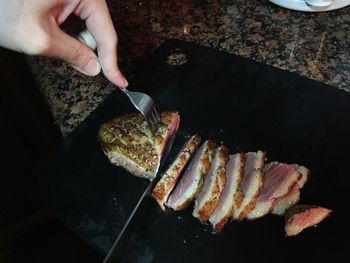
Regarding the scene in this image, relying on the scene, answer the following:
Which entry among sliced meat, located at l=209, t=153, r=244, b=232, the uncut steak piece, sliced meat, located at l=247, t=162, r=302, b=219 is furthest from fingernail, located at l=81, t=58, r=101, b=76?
sliced meat, located at l=247, t=162, r=302, b=219

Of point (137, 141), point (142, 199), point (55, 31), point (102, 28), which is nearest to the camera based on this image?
point (55, 31)

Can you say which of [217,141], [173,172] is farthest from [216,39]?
[173,172]

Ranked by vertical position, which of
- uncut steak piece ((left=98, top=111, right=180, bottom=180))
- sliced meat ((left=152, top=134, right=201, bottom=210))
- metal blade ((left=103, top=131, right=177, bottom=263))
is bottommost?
sliced meat ((left=152, top=134, right=201, bottom=210))

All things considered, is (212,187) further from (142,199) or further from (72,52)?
(72,52)

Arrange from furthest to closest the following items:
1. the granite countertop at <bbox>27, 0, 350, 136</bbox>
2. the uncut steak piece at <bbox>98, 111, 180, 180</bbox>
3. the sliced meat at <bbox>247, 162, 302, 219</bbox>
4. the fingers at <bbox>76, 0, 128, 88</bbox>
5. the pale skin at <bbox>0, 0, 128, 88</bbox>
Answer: the granite countertop at <bbox>27, 0, 350, 136</bbox>, the uncut steak piece at <bbox>98, 111, 180, 180</bbox>, the sliced meat at <bbox>247, 162, 302, 219</bbox>, the fingers at <bbox>76, 0, 128, 88</bbox>, the pale skin at <bbox>0, 0, 128, 88</bbox>

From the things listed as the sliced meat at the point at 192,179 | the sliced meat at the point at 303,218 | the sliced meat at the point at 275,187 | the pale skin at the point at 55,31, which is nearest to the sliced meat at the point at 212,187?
the sliced meat at the point at 192,179

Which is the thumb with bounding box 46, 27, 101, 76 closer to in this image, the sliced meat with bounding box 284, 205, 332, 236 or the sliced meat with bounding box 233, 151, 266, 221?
the sliced meat with bounding box 233, 151, 266, 221
